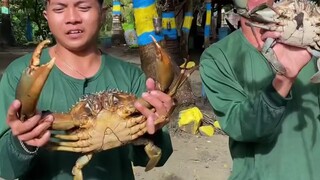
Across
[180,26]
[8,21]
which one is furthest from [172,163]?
[8,21]

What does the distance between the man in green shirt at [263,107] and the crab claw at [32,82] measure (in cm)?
92

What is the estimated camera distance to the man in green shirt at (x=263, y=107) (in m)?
2.38

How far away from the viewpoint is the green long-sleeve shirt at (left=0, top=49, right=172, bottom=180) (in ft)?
8.09

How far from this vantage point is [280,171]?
2.58 meters

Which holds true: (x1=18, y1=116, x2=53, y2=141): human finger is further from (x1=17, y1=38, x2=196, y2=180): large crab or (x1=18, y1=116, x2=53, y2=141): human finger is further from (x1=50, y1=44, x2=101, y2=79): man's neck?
(x1=50, y1=44, x2=101, y2=79): man's neck

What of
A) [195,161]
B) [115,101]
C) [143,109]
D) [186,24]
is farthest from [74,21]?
[186,24]

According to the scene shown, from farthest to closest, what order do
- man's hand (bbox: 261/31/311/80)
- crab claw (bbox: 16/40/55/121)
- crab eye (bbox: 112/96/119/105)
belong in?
crab eye (bbox: 112/96/119/105)
man's hand (bbox: 261/31/311/80)
crab claw (bbox: 16/40/55/121)

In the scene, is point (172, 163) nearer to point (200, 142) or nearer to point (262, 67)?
point (200, 142)

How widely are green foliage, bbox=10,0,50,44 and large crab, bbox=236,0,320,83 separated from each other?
1924cm

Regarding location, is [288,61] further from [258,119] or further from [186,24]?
[186,24]

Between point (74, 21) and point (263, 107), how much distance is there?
0.94 meters

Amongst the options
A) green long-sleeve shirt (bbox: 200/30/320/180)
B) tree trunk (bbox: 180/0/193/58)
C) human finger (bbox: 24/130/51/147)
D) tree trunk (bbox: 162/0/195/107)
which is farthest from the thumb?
tree trunk (bbox: 180/0/193/58)

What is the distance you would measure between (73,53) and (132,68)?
1.05ft

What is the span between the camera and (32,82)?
2119 millimetres
